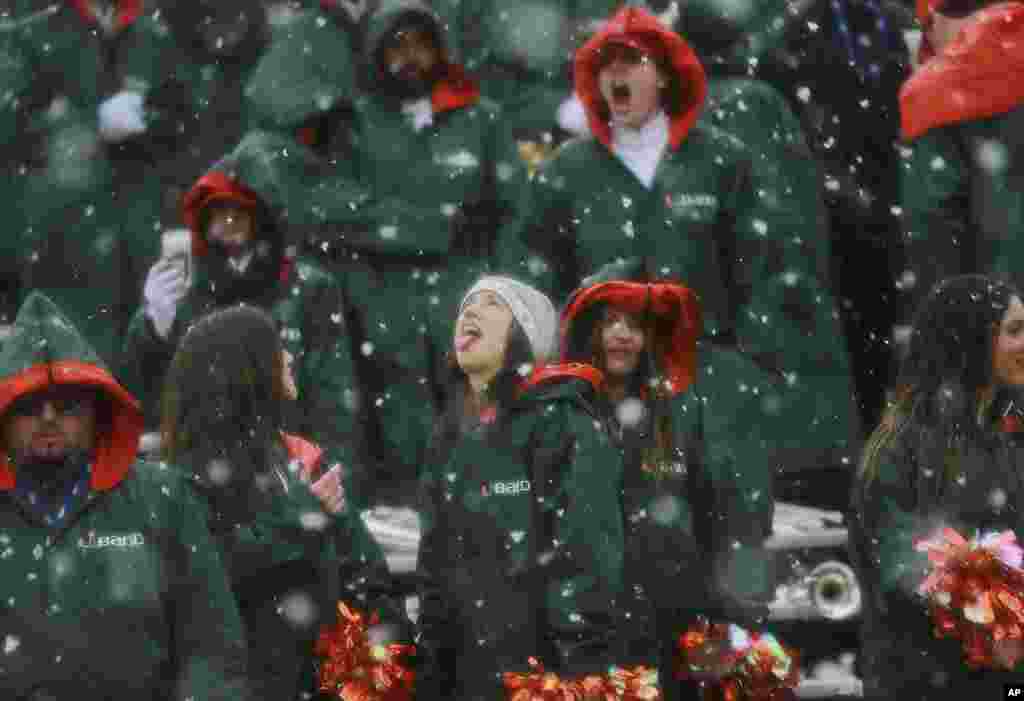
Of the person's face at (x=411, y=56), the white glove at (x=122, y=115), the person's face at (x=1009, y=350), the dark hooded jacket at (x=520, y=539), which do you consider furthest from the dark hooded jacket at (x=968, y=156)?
the white glove at (x=122, y=115)

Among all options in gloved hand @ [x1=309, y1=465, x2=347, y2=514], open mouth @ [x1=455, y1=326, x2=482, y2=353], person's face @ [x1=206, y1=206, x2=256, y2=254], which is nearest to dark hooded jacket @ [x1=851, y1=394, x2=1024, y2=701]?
open mouth @ [x1=455, y1=326, x2=482, y2=353]

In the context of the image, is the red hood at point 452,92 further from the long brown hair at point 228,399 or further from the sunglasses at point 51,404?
the sunglasses at point 51,404

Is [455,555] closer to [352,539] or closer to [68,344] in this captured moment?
[352,539]

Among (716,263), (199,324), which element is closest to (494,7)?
(716,263)

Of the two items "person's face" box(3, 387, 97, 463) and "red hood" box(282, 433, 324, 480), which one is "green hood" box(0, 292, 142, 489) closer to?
"person's face" box(3, 387, 97, 463)

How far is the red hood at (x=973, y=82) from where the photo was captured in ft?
33.7

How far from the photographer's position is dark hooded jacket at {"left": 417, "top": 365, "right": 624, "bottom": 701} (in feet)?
26.8

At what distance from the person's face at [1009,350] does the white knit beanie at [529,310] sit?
143 cm

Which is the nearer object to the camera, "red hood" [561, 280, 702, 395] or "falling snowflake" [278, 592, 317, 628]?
"falling snowflake" [278, 592, 317, 628]

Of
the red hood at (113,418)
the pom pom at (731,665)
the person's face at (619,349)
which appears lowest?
the pom pom at (731,665)

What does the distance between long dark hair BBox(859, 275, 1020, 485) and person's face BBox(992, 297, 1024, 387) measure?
0.07ft

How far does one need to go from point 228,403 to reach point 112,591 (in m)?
1.14

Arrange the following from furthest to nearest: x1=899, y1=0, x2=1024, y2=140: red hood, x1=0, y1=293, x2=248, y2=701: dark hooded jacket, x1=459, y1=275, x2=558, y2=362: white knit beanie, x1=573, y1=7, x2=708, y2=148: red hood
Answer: x1=573, y1=7, x2=708, y2=148: red hood → x1=899, y1=0, x2=1024, y2=140: red hood → x1=459, y1=275, x2=558, y2=362: white knit beanie → x1=0, y1=293, x2=248, y2=701: dark hooded jacket

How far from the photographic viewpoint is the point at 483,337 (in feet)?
28.7
